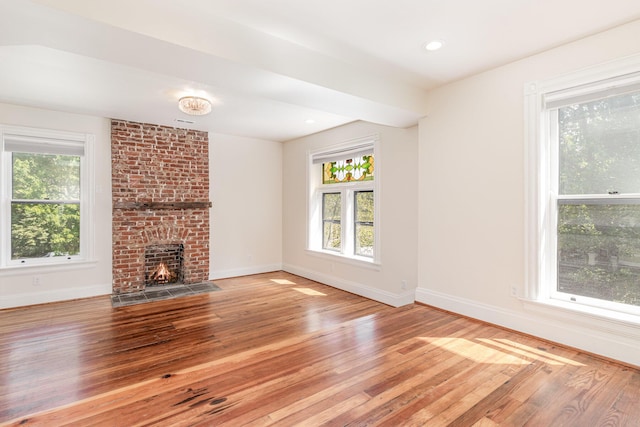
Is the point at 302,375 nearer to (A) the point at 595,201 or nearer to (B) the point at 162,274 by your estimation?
(A) the point at 595,201

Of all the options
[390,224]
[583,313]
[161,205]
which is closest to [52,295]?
[161,205]

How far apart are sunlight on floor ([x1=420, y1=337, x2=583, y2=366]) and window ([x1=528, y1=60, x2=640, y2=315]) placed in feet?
1.58

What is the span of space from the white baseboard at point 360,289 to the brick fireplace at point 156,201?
1.79 meters

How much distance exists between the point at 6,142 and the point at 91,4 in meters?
3.59

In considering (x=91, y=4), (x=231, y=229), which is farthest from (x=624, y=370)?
(x=231, y=229)

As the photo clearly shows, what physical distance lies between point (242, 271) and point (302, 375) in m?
4.00

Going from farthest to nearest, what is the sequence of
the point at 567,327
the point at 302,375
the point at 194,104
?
the point at 194,104
the point at 567,327
the point at 302,375

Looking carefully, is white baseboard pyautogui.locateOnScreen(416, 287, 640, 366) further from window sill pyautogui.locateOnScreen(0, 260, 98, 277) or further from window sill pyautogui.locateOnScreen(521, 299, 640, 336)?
window sill pyautogui.locateOnScreen(0, 260, 98, 277)

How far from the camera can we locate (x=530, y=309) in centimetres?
281

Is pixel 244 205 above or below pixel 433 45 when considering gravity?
below

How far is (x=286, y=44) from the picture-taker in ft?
8.39

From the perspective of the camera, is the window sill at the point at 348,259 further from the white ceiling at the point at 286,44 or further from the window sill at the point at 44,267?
the window sill at the point at 44,267

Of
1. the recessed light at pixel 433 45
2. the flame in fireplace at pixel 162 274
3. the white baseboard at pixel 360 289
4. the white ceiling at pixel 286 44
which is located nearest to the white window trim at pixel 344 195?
the white baseboard at pixel 360 289

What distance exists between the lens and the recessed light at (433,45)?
2557 millimetres
